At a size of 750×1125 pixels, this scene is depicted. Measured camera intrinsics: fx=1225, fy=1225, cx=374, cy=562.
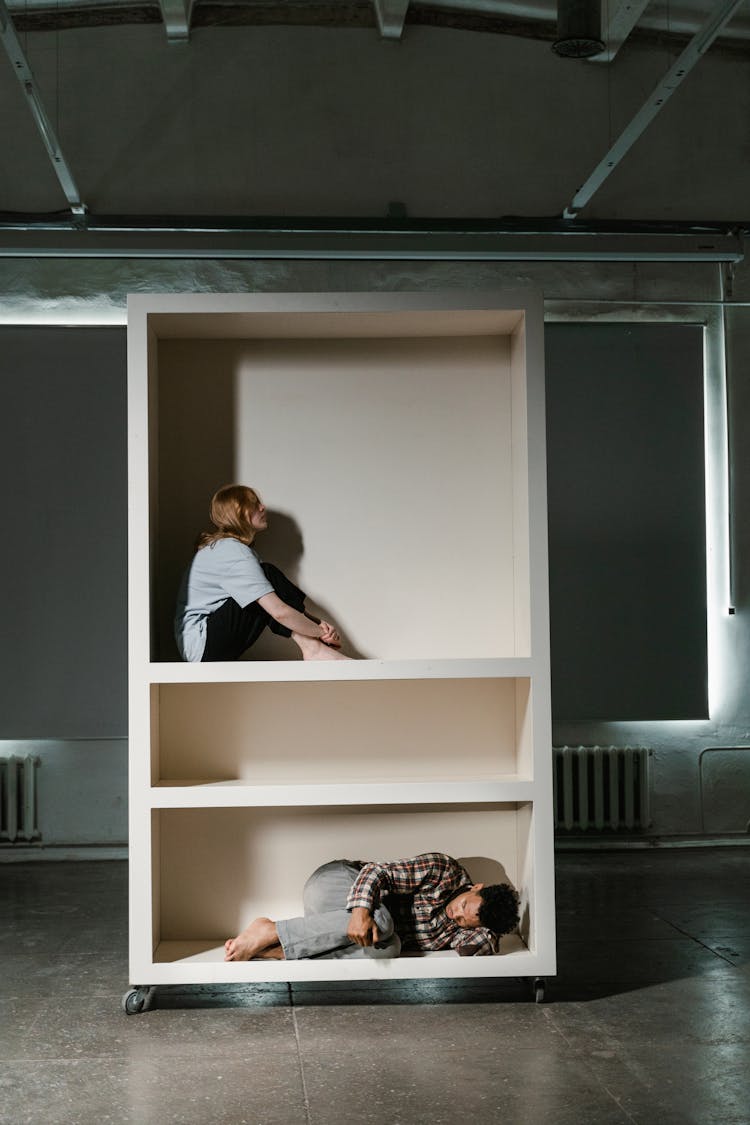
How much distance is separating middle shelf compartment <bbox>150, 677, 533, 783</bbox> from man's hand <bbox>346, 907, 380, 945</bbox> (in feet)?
2.10

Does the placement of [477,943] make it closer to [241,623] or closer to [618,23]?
[241,623]

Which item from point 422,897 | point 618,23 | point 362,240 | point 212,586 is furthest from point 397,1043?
point 618,23

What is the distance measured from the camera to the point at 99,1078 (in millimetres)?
3615

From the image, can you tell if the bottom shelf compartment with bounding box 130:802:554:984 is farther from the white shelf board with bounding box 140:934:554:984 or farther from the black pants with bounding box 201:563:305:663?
the black pants with bounding box 201:563:305:663

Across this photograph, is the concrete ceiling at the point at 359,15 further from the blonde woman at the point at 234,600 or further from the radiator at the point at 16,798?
the radiator at the point at 16,798

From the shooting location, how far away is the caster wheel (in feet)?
14.0

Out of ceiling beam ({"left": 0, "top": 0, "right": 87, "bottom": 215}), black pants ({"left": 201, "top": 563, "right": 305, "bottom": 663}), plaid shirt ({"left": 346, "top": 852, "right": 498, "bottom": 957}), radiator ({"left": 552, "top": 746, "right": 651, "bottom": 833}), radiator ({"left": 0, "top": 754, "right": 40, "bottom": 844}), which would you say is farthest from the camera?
radiator ({"left": 552, "top": 746, "right": 651, "bottom": 833})

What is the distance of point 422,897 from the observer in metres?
4.41

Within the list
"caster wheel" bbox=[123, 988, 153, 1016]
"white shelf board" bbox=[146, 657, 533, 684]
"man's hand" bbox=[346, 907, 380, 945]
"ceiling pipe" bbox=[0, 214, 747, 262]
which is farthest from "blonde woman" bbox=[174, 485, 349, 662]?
"ceiling pipe" bbox=[0, 214, 747, 262]

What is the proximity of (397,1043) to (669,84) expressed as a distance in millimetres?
4316

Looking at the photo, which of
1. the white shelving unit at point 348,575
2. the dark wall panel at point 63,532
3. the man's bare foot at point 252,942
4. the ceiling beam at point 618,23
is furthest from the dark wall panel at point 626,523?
the man's bare foot at point 252,942

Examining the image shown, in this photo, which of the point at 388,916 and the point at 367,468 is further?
the point at 367,468

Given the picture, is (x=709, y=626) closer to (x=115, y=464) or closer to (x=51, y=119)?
(x=115, y=464)

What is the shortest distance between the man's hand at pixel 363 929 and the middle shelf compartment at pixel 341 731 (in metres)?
0.64
